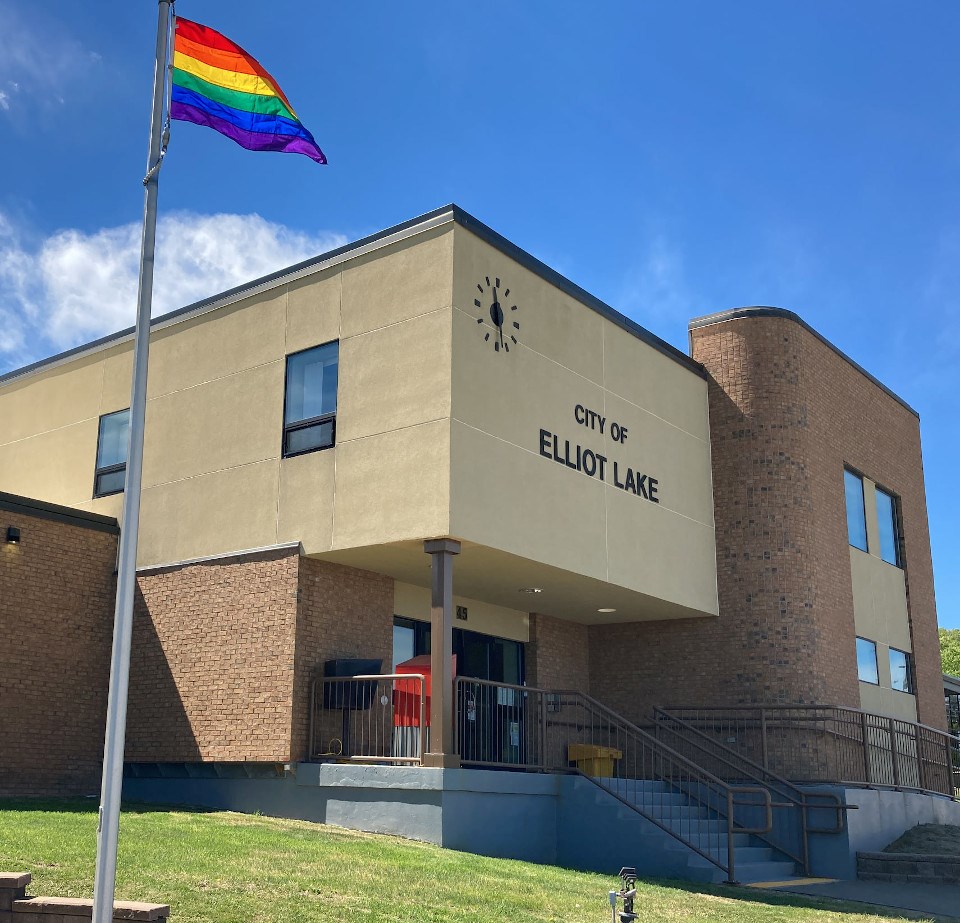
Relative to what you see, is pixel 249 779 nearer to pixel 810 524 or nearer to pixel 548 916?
pixel 548 916

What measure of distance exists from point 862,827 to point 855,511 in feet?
23.1

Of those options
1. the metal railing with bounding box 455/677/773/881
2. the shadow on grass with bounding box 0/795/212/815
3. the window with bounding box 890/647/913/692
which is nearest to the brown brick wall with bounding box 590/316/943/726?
the metal railing with bounding box 455/677/773/881

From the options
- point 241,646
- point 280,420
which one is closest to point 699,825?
point 241,646

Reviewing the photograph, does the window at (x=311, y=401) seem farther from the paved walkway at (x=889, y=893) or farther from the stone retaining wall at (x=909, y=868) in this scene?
the stone retaining wall at (x=909, y=868)

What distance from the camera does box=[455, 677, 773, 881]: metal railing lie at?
16.0m

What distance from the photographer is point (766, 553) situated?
Result: 20.2 meters

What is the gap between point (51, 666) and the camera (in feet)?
56.9

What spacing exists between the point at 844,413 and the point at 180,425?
1228 centimetres

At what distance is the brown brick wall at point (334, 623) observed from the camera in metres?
16.0

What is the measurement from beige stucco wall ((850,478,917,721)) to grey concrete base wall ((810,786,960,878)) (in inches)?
94.2

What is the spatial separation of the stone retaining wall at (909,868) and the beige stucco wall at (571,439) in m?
4.72

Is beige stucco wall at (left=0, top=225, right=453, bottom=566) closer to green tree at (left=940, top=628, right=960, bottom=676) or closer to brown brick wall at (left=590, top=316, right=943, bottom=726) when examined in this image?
brown brick wall at (left=590, top=316, right=943, bottom=726)

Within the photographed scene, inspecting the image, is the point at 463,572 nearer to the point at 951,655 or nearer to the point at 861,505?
the point at 861,505

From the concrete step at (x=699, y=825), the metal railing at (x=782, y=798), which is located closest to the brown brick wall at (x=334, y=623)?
the concrete step at (x=699, y=825)
